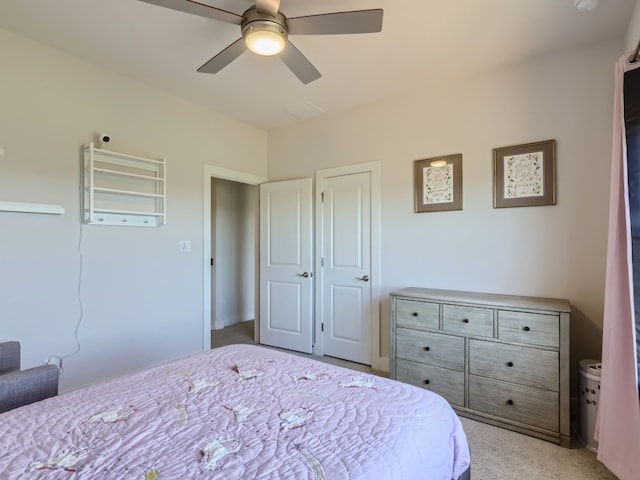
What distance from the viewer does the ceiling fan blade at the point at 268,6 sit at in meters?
1.67

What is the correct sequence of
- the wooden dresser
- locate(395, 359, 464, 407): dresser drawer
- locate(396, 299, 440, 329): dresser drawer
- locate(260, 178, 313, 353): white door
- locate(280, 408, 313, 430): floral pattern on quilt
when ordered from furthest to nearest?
locate(260, 178, 313, 353): white door < locate(396, 299, 440, 329): dresser drawer < locate(395, 359, 464, 407): dresser drawer < the wooden dresser < locate(280, 408, 313, 430): floral pattern on quilt

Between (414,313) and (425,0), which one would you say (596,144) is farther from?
(414,313)

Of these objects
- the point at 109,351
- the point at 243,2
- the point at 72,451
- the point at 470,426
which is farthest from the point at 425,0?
the point at 109,351

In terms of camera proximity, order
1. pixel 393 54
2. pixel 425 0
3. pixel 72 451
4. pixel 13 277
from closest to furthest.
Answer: pixel 72 451, pixel 425 0, pixel 13 277, pixel 393 54

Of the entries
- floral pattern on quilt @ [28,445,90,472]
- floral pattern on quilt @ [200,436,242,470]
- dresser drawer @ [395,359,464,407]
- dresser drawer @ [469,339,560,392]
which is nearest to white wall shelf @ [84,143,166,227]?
floral pattern on quilt @ [28,445,90,472]

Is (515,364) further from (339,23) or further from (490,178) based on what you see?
(339,23)

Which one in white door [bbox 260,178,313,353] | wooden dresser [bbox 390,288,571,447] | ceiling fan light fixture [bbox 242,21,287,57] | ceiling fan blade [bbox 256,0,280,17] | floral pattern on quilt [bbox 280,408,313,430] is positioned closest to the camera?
floral pattern on quilt [bbox 280,408,313,430]

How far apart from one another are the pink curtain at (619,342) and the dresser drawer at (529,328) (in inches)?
11.7

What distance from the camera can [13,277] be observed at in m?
2.30

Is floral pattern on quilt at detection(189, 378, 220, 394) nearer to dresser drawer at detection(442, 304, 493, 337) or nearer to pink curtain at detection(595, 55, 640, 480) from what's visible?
dresser drawer at detection(442, 304, 493, 337)

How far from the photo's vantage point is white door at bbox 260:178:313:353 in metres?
3.79

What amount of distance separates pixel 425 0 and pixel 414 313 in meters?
2.10

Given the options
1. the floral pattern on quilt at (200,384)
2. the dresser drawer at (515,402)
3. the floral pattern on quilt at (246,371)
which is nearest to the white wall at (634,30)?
the dresser drawer at (515,402)

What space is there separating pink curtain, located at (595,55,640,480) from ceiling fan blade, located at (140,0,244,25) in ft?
6.75
